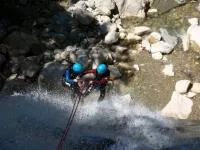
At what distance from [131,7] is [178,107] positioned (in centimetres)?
357

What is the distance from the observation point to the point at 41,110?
8.21 meters

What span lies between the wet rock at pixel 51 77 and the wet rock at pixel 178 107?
7.87ft

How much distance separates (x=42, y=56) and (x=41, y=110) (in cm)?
175

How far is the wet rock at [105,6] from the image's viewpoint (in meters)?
10.5

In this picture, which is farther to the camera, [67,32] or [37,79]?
[67,32]

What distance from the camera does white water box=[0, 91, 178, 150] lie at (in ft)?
23.1

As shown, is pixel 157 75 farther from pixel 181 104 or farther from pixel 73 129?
pixel 73 129

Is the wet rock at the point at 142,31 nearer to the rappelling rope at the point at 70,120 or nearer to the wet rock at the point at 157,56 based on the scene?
the wet rock at the point at 157,56

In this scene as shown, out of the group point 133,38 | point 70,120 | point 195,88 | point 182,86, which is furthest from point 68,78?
point 195,88

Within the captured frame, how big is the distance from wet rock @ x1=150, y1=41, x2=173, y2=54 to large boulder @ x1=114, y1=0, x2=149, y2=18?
127cm

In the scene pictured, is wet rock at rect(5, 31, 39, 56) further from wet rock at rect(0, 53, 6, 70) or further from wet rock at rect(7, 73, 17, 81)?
wet rock at rect(7, 73, 17, 81)

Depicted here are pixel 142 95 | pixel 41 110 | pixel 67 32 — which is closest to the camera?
pixel 41 110

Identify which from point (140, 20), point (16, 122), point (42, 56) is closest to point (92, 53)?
point (42, 56)

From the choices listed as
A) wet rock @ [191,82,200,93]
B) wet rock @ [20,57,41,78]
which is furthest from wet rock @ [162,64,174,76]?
wet rock @ [20,57,41,78]
